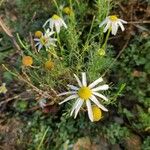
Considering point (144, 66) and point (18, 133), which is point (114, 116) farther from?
point (18, 133)

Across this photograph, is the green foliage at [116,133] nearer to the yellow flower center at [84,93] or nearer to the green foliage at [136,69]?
the green foliage at [136,69]

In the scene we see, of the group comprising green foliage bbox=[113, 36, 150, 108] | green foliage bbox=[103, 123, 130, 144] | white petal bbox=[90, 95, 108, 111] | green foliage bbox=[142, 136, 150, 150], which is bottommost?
green foliage bbox=[142, 136, 150, 150]

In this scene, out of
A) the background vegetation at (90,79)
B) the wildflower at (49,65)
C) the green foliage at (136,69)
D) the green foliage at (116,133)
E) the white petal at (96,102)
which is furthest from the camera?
the green foliage at (136,69)

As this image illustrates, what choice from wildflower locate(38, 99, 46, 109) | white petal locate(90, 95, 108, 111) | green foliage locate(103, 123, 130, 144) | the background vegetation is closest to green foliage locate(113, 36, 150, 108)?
the background vegetation

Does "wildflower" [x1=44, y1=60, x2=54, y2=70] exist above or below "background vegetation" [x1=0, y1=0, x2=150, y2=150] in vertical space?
above

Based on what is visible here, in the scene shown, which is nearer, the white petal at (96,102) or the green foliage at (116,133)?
the white petal at (96,102)

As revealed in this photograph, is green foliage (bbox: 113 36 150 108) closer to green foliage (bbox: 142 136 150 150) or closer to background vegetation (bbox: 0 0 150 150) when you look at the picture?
background vegetation (bbox: 0 0 150 150)

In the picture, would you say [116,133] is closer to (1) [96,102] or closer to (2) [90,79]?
(2) [90,79]

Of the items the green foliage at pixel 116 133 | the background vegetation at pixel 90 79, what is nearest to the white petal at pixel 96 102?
the background vegetation at pixel 90 79

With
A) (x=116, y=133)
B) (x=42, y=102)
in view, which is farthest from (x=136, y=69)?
(x=42, y=102)
